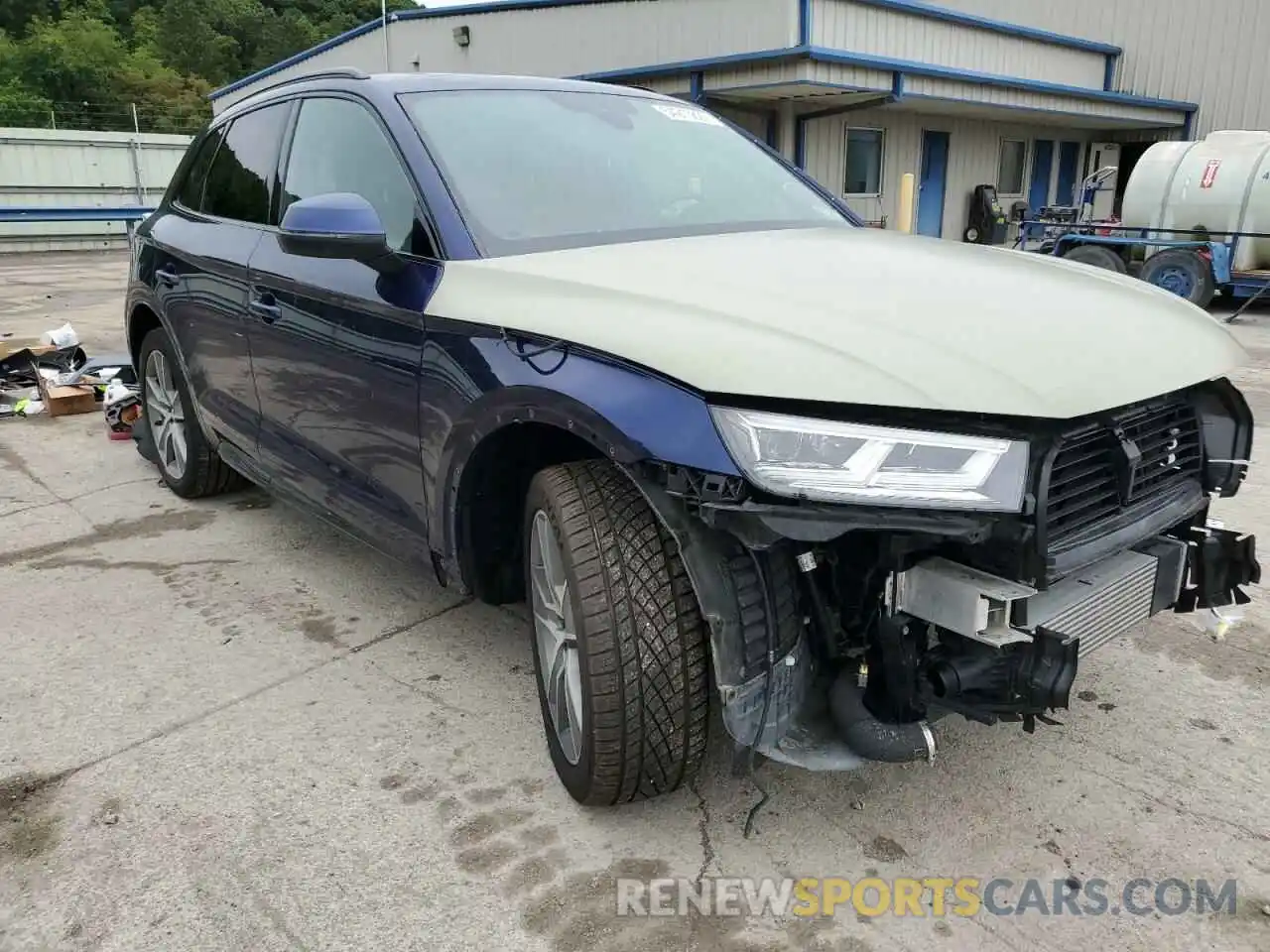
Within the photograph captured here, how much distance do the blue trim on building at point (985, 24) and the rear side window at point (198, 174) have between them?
1304 centimetres

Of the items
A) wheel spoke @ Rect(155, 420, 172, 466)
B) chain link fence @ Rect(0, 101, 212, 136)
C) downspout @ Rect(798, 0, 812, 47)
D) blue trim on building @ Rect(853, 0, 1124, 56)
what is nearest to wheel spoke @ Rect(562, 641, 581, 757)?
wheel spoke @ Rect(155, 420, 172, 466)

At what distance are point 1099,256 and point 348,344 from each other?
11722mm

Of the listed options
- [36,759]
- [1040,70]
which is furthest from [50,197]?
[36,759]

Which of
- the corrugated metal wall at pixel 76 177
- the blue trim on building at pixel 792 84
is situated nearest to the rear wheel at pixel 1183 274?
the blue trim on building at pixel 792 84

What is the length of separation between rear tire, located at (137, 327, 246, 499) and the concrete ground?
41.9 inches

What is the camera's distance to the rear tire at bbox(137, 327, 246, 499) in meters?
4.60

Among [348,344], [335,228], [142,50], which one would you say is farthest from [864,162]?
[142,50]

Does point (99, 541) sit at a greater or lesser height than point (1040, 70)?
lesser

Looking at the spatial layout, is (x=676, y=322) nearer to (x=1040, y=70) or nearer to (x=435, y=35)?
(x=435, y=35)

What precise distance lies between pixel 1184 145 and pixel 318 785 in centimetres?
1369

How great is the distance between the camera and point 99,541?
4.44 metres

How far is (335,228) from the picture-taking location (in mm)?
2559

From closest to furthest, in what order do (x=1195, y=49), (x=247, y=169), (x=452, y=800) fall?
(x=452, y=800), (x=247, y=169), (x=1195, y=49)

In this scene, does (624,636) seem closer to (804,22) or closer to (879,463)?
(879,463)
